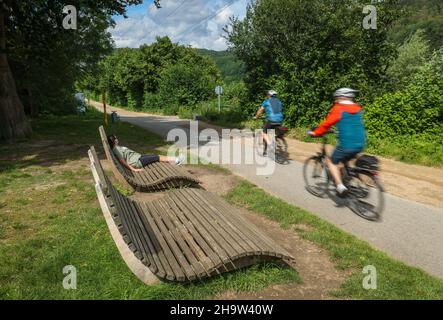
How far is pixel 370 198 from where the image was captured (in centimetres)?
584

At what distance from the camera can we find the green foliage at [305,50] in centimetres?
1445

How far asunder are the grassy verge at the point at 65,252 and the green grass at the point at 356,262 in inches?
26.8

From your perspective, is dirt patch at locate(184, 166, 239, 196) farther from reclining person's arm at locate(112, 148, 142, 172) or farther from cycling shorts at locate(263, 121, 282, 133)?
cycling shorts at locate(263, 121, 282, 133)

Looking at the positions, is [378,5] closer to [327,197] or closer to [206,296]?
[327,197]

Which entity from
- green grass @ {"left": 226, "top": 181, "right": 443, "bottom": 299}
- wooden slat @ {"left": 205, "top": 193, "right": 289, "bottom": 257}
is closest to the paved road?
green grass @ {"left": 226, "top": 181, "right": 443, "bottom": 299}

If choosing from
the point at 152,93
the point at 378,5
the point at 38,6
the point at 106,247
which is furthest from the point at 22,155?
the point at 152,93

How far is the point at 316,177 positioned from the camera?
7086 mm

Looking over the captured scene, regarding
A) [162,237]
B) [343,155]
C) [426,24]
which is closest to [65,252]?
[162,237]

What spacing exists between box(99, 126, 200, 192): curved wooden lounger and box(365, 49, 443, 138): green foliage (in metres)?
7.29

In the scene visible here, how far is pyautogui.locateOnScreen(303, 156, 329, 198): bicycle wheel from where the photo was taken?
22.5 feet

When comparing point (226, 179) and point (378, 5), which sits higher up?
point (378, 5)

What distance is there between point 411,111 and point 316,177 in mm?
5437

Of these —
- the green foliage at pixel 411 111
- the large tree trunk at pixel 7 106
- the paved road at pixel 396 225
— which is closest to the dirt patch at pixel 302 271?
the paved road at pixel 396 225

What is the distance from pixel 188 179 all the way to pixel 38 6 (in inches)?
465
